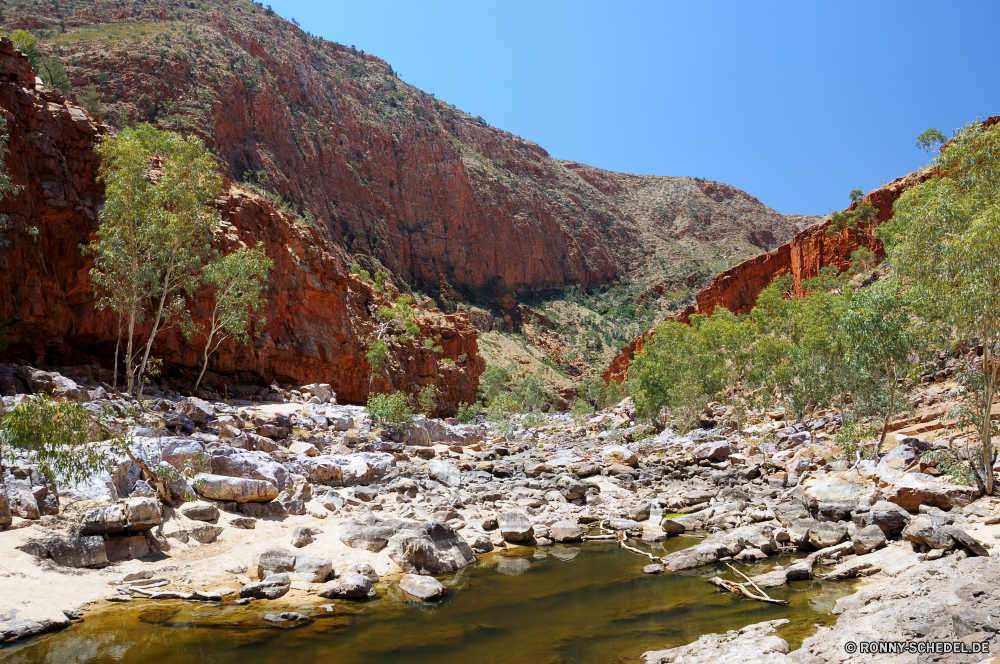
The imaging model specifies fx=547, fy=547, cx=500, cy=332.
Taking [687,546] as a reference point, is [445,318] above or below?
above

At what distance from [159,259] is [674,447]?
26.3 m

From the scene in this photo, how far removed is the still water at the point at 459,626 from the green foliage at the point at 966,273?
7029 mm

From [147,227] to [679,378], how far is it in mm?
32799

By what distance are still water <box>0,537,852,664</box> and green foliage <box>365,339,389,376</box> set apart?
35.2 metres

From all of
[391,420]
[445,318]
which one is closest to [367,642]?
[391,420]

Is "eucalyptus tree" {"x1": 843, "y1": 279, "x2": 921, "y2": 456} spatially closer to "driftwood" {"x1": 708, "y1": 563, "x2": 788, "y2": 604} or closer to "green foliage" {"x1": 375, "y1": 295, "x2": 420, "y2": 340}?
"driftwood" {"x1": 708, "y1": 563, "x2": 788, "y2": 604}

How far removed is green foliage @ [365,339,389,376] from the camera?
4462 centimetres

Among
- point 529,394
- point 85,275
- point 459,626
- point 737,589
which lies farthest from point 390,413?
point 529,394

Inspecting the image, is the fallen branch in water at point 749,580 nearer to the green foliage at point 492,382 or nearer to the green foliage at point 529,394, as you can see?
the green foliage at point 492,382

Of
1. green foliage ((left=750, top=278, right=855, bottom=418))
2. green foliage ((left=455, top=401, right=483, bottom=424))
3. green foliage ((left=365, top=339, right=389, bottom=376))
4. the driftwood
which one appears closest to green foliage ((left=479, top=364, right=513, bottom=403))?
green foliage ((left=455, top=401, right=483, bottom=424))

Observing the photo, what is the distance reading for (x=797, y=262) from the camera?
222ft

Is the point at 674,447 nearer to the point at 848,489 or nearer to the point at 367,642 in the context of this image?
the point at 848,489

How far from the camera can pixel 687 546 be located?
1303 centimetres

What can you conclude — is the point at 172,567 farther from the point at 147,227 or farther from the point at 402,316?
the point at 402,316
